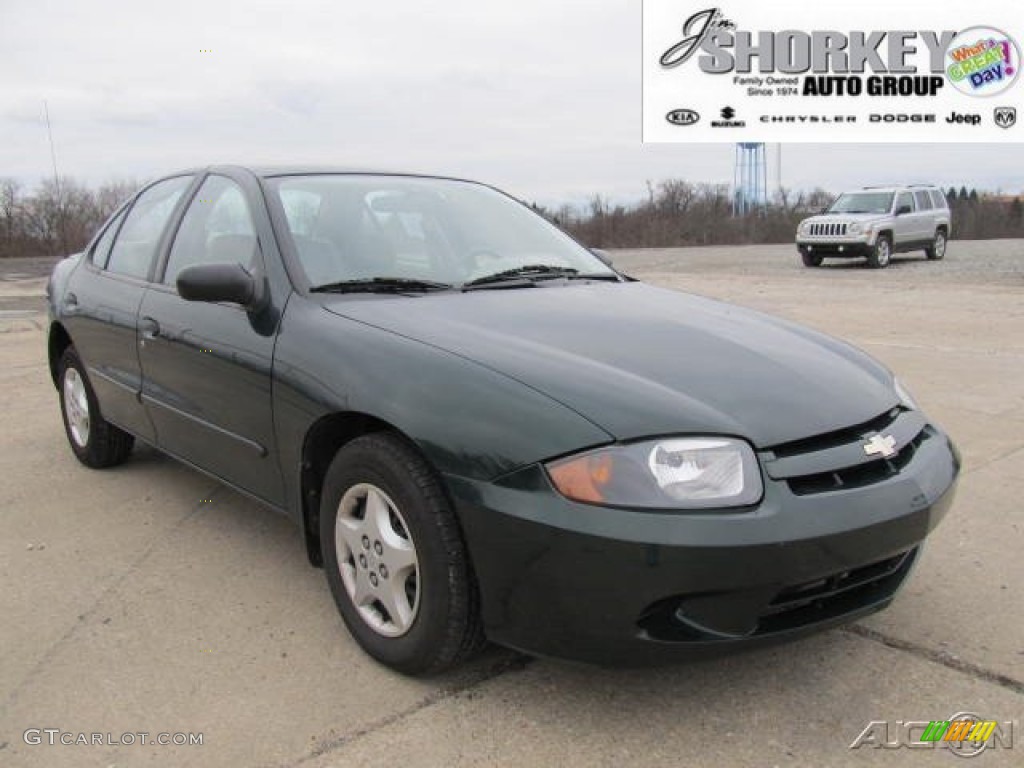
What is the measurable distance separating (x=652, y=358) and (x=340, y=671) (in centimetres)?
128

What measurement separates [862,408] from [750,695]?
84 cm

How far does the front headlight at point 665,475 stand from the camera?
2062 mm

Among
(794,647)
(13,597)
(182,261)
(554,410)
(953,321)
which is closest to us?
(554,410)

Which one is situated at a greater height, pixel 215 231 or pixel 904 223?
pixel 215 231

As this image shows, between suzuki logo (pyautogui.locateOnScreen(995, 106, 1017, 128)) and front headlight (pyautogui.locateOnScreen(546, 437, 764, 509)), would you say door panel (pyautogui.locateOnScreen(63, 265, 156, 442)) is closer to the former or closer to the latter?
front headlight (pyautogui.locateOnScreen(546, 437, 764, 509))

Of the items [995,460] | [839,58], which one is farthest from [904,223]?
[995,460]

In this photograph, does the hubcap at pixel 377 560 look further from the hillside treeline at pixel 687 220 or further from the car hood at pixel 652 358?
the hillside treeline at pixel 687 220

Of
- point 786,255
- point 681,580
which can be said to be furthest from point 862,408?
point 786,255

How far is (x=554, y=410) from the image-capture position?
2184mm

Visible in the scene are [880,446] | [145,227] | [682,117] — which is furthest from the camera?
[682,117]

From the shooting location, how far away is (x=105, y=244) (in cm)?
453

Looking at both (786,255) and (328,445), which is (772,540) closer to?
(328,445)

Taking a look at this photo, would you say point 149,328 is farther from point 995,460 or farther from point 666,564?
point 995,460

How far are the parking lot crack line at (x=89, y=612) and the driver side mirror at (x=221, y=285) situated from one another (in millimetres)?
1100
